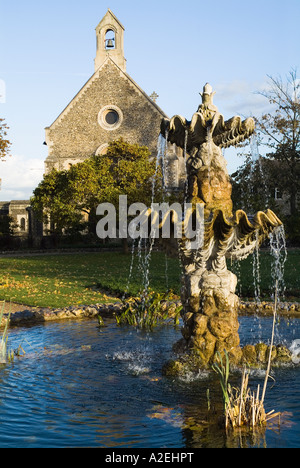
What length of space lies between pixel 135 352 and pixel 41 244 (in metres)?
32.5

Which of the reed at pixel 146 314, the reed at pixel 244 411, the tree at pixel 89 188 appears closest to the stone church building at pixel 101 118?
the tree at pixel 89 188

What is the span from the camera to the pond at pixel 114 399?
4.72 meters

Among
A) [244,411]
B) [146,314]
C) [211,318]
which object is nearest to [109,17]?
[146,314]

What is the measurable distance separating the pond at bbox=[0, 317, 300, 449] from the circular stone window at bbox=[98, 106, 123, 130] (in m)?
32.8

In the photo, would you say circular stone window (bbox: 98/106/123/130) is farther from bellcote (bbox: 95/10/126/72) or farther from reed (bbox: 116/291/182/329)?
reed (bbox: 116/291/182/329)

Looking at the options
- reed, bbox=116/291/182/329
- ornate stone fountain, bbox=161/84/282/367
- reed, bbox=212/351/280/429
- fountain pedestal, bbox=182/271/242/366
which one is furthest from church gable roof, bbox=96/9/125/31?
reed, bbox=212/351/280/429

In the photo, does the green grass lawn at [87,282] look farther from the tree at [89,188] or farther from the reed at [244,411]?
the reed at [244,411]

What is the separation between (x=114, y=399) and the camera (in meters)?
5.84

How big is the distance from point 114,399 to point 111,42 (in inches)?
1611

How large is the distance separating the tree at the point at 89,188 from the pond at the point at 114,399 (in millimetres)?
20431

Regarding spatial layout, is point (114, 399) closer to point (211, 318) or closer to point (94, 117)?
point (211, 318)

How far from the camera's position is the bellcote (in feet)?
137

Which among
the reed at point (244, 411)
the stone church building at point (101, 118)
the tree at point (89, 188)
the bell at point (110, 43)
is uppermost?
the bell at point (110, 43)
